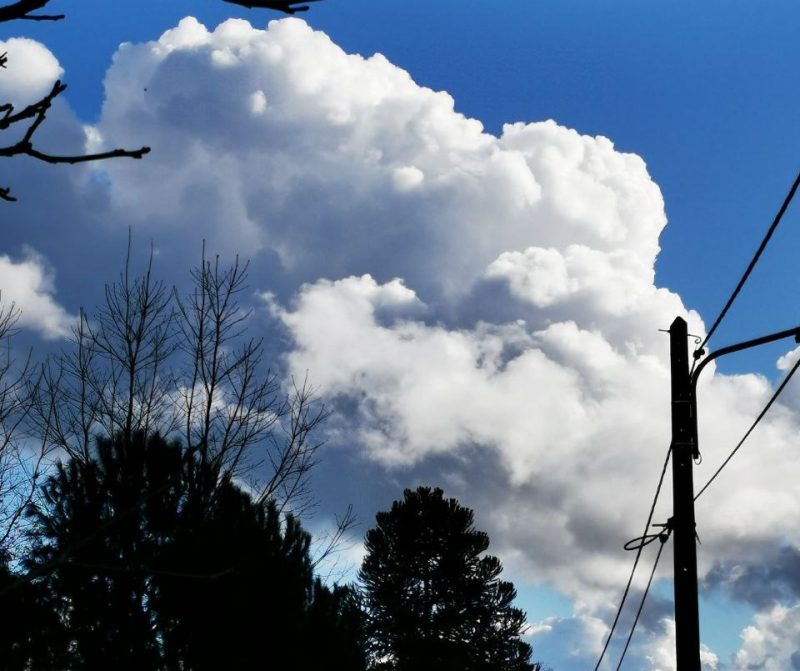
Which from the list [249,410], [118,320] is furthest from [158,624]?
[118,320]

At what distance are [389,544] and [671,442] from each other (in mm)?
27689

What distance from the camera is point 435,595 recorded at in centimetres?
3362

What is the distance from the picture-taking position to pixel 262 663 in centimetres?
1141

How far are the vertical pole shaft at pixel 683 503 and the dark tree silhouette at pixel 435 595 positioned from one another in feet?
81.8

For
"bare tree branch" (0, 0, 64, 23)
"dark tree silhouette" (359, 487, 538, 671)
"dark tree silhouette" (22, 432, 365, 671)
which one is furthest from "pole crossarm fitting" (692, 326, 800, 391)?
"dark tree silhouette" (359, 487, 538, 671)

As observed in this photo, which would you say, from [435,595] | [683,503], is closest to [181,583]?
[683,503]

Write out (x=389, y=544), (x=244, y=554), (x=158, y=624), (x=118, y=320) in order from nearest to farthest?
(x=158, y=624), (x=244, y=554), (x=118, y=320), (x=389, y=544)

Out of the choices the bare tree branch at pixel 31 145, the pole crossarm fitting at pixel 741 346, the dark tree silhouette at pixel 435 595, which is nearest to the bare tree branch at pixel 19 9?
the bare tree branch at pixel 31 145

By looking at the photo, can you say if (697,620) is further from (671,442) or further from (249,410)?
(249,410)

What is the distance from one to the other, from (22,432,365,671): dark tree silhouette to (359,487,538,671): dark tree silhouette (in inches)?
788

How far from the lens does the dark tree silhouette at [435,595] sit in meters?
32.2

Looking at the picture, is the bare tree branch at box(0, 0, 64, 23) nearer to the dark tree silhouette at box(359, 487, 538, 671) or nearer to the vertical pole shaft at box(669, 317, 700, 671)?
the vertical pole shaft at box(669, 317, 700, 671)

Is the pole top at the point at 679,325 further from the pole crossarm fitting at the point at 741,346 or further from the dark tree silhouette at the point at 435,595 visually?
the dark tree silhouette at the point at 435,595

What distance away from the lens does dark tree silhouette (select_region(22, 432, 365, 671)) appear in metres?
10.3
